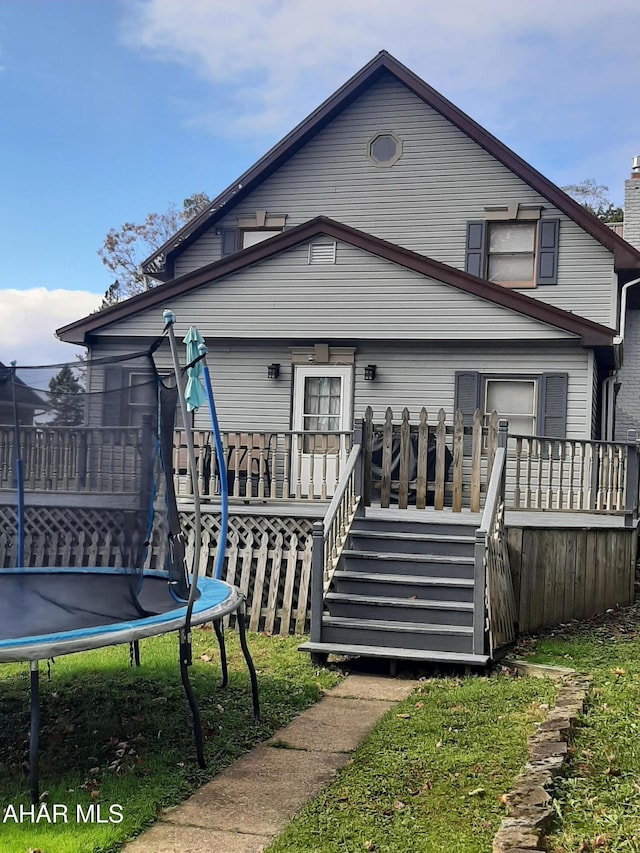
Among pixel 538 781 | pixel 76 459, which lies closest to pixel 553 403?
pixel 76 459

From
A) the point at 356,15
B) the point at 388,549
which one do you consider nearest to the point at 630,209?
the point at 356,15

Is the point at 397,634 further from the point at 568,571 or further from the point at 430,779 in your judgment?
the point at 430,779

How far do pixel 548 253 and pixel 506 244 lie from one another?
86 cm

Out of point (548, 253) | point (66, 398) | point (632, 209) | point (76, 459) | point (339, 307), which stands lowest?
point (76, 459)

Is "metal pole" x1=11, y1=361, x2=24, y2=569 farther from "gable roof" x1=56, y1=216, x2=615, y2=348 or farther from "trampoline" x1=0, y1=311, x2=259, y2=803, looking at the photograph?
"gable roof" x1=56, y1=216, x2=615, y2=348

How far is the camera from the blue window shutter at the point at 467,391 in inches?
Result: 563

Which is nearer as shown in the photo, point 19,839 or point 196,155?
point 19,839

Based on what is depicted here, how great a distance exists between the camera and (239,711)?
661 centimetres

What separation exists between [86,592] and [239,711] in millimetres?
1607

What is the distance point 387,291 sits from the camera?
13930mm

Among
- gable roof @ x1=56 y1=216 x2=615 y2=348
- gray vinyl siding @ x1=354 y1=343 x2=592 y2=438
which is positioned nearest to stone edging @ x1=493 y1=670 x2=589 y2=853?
gable roof @ x1=56 y1=216 x2=615 y2=348

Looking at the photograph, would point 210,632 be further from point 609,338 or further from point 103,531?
point 609,338

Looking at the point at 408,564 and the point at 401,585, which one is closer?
the point at 401,585

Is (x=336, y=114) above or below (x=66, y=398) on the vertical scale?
above
